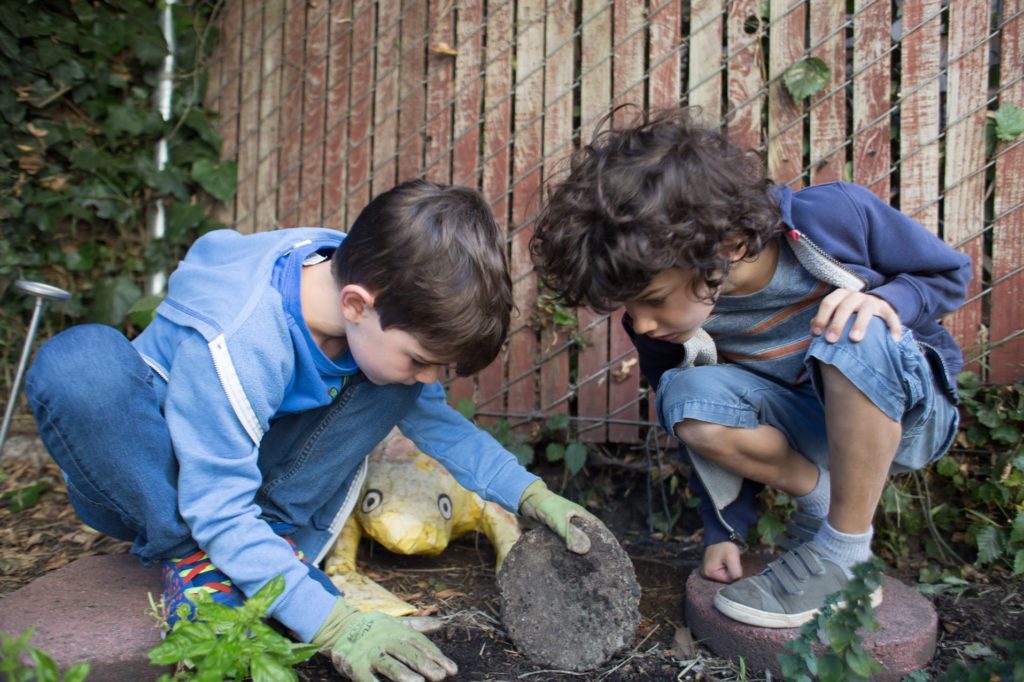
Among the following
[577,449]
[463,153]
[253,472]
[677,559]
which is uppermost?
[463,153]

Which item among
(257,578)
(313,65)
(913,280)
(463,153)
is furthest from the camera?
A: (313,65)

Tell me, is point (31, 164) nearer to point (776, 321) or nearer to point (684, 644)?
point (776, 321)

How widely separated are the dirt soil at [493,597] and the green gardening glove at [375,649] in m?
0.11

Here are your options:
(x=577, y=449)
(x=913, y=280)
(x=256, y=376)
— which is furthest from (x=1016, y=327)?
(x=256, y=376)

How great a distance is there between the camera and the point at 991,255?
97.7 inches

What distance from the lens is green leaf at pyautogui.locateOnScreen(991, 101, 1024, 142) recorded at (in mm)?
2406

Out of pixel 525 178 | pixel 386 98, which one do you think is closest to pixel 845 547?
pixel 525 178

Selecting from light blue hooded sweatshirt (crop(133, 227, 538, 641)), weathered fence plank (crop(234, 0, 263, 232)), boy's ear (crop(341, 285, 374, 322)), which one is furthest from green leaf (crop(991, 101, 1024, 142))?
weathered fence plank (crop(234, 0, 263, 232))

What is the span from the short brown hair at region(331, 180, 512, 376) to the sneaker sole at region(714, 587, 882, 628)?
2.66ft

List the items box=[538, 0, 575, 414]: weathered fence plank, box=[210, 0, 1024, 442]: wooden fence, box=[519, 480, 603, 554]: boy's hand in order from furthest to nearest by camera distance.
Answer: box=[538, 0, 575, 414]: weathered fence plank < box=[210, 0, 1024, 442]: wooden fence < box=[519, 480, 603, 554]: boy's hand

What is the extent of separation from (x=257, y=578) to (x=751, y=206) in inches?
51.7

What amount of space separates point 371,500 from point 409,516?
5.3 inches

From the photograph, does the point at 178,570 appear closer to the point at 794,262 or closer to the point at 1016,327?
the point at 794,262

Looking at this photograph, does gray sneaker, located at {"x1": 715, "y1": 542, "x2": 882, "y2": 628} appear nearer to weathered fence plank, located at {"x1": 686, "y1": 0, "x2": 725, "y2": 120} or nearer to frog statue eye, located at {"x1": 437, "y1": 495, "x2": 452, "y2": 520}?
frog statue eye, located at {"x1": 437, "y1": 495, "x2": 452, "y2": 520}
